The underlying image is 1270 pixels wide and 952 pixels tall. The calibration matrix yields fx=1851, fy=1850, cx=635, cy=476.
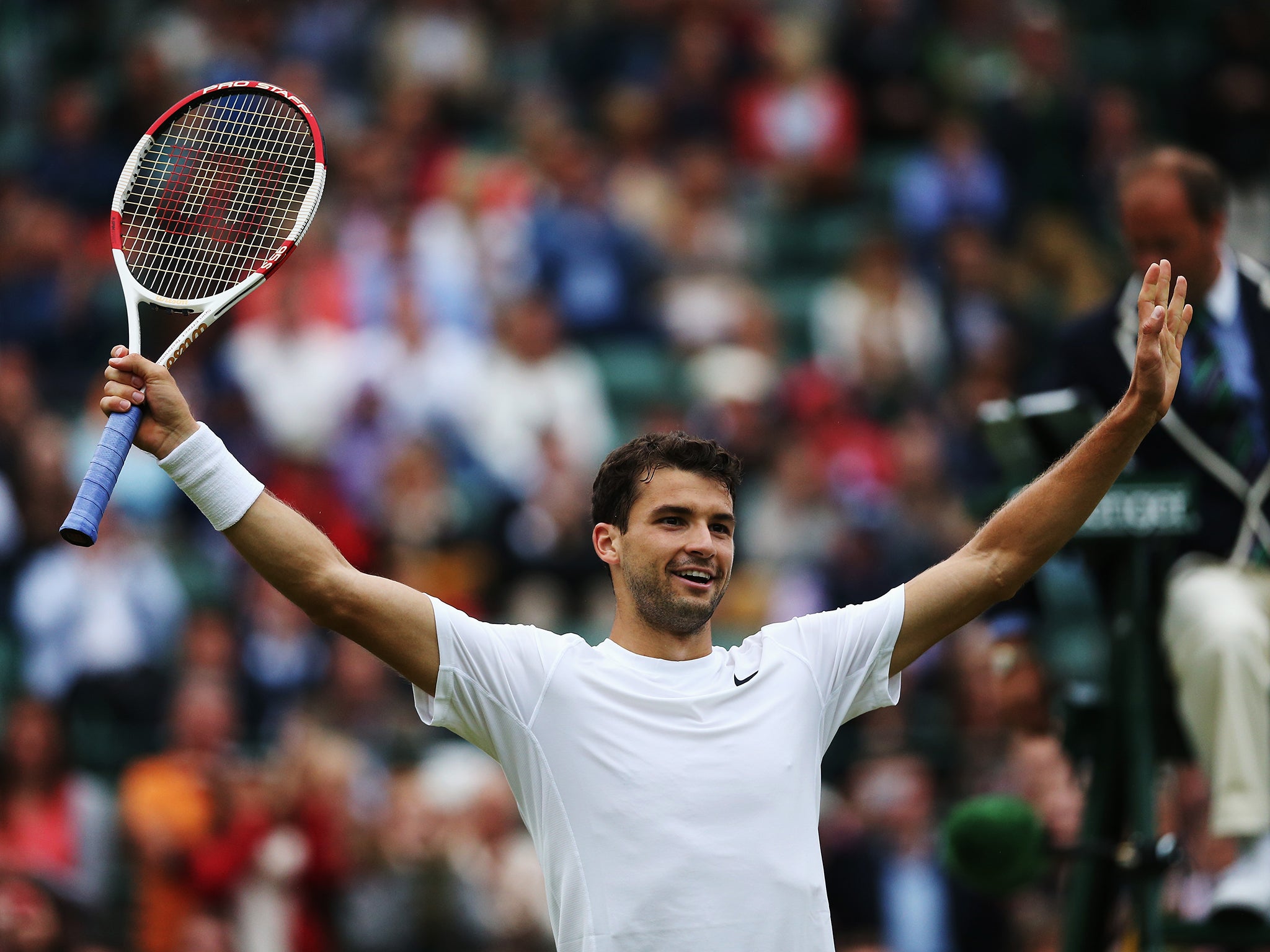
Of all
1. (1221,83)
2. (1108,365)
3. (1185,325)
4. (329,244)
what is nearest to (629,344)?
(329,244)

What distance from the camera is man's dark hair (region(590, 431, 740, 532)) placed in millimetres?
4379

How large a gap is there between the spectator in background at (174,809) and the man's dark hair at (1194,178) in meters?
5.16

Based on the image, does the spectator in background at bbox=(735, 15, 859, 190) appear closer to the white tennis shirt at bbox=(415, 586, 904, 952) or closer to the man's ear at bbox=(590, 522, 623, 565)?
the man's ear at bbox=(590, 522, 623, 565)

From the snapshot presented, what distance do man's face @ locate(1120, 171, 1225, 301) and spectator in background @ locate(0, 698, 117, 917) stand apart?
18.5ft

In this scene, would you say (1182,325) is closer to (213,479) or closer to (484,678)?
(484,678)

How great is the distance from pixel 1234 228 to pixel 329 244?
6.23m

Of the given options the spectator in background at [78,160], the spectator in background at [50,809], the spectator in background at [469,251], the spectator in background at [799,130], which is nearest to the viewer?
the spectator in background at [50,809]

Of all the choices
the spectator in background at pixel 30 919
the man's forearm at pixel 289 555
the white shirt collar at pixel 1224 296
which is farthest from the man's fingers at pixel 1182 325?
the spectator in background at pixel 30 919

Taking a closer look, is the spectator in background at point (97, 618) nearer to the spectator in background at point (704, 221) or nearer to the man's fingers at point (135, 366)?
the spectator in background at point (704, 221)

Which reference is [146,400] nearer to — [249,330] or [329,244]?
[249,330]

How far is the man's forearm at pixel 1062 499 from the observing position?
4223 mm

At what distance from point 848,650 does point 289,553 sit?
132 centimetres

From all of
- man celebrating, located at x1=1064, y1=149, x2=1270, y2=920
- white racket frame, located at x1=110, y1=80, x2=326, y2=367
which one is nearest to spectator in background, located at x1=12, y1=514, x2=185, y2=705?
white racket frame, located at x1=110, y1=80, x2=326, y2=367

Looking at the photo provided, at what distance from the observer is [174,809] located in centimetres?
859
